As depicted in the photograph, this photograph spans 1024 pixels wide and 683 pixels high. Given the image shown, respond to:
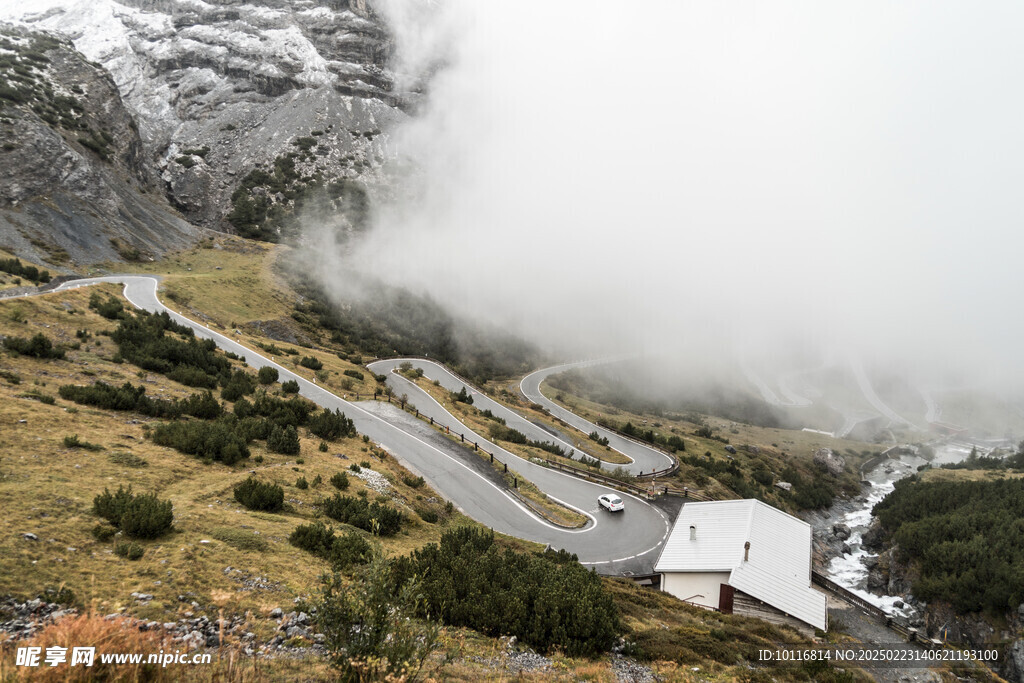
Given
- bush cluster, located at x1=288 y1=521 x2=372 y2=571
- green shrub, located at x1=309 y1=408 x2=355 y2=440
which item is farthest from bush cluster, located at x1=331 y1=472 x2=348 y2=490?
green shrub, located at x1=309 y1=408 x2=355 y2=440

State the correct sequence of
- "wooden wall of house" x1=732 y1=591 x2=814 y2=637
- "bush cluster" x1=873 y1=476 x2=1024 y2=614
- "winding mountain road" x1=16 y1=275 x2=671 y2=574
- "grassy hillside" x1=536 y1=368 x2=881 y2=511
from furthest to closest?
"grassy hillside" x1=536 y1=368 x2=881 y2=511 → "bush cluster" x1=873 y1=476 x2=1024 y2=614 → "winding mountain road" x1=16 y1=275 x2=671 y2=574 → "wooden wall of house" x1=732 y1=591 x2=814 y2=637

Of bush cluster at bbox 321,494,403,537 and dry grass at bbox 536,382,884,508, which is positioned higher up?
dry grass at bbox 536,382,884,508

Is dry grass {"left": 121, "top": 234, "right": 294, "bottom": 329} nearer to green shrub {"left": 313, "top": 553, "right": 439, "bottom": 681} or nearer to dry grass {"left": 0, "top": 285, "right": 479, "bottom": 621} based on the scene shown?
dry grass {"left": 0, "top": 285, "right": 479, "bottom": 621}

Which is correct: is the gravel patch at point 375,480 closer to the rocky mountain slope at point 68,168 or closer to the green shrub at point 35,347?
the green shrub at point 35,347

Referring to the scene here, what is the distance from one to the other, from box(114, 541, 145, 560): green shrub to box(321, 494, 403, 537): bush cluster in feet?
22.0

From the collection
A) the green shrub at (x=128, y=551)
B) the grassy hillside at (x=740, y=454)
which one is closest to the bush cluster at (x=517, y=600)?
the green shrub at (x=128, y=551)

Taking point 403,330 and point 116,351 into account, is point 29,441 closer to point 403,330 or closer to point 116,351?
point 116,351

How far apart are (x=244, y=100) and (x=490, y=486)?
144 metres

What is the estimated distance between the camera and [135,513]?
1015 centimetres

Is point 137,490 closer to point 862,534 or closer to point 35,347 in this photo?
point 35,347

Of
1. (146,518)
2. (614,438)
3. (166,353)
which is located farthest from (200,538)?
(614,438)

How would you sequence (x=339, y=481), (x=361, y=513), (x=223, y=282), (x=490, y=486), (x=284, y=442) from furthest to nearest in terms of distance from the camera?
1. (x=223, y=282)
2. (x=490, y=486)
3. (x=284, y=442)
4. (x=339, y=481)
5. (x=361, y=513)

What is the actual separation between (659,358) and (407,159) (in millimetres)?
97670

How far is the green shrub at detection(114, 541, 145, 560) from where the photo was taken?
30.2 feet
